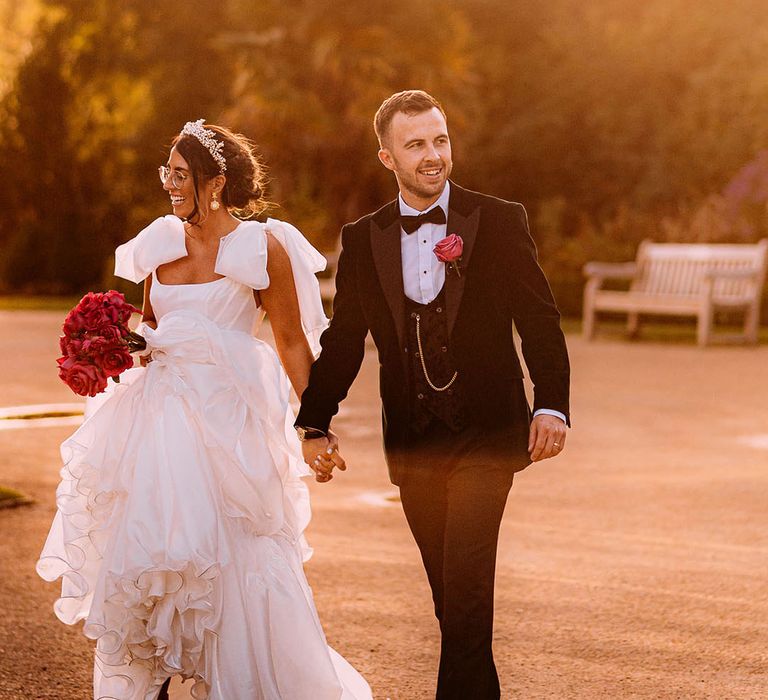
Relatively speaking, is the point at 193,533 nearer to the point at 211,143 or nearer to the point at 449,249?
the point at 449,249

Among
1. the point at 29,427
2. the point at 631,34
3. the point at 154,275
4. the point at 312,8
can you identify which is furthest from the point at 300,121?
the point at 154,275

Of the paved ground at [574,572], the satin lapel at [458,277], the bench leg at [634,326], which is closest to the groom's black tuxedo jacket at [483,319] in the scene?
the satin lapel at [458,277]

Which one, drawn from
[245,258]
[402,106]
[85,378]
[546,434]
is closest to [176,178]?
[245,258]

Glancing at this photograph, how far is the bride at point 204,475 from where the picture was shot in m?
3.78

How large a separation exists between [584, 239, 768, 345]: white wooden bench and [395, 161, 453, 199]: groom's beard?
14347 millimetres

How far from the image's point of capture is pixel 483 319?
3715mm

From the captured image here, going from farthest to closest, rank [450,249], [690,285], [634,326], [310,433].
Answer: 1. [634,326]
2. [690,285]
3. [310,433]
4. [450,249]

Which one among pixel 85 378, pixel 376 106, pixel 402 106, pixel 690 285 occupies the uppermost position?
pixel 376 106

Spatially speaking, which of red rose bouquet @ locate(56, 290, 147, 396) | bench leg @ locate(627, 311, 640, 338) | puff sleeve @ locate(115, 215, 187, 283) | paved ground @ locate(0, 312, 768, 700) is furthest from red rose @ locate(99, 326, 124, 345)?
bench leg @ locate(627, 311, 640, 338)

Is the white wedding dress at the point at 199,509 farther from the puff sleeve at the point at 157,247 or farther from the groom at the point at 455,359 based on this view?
the groom at the point at 455,359

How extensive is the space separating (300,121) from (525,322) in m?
27.8

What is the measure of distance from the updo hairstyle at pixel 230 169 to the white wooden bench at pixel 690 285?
14091mm

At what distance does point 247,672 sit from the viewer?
3777 mm

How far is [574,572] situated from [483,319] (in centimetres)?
245
